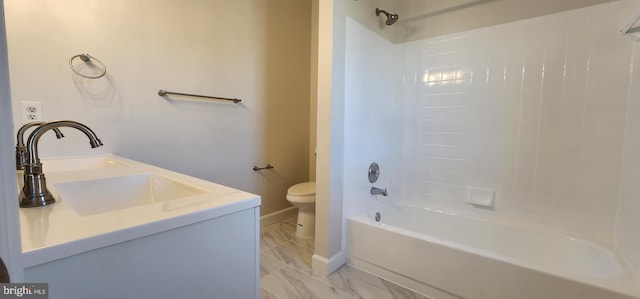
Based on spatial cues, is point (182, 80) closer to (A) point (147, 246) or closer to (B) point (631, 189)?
(A) point (147, 246)

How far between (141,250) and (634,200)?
6.91 feet

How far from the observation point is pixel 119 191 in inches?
41.6

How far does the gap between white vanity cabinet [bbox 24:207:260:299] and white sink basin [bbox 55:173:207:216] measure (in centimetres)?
21

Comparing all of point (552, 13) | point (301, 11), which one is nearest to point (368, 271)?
point (552, 13)

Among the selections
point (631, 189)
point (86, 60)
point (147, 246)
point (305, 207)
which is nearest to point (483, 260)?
point (631, 189)

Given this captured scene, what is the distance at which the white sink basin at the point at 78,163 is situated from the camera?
131 centimetres

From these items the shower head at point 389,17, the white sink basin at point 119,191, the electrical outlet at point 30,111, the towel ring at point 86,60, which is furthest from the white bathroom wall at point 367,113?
the electrical outlet at point 30,111

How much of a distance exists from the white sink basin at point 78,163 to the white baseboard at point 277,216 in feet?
4.39

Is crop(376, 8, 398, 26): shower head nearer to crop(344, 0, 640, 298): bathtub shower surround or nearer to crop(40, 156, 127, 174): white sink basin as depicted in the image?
crop(344, 0, 640, 298): bathtub shower surround

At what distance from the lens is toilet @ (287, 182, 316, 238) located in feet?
7.25

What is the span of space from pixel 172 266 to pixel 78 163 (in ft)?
4.14

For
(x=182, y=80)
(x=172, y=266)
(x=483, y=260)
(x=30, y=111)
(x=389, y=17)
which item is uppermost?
(x=389, y=17)

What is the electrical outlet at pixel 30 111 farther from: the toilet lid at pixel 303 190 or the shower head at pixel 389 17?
the shower head at pixel 389 17

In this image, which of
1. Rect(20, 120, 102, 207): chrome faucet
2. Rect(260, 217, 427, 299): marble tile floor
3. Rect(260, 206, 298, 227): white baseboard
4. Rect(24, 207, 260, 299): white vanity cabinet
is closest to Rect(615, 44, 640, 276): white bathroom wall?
Rect(260, 217, 427, 299): marble tile floor
